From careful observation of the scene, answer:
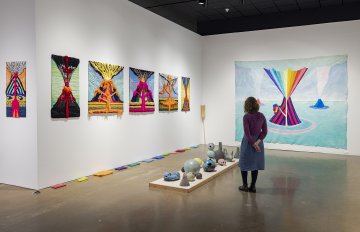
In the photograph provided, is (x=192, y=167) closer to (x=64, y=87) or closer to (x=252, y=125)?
(x=252, y=125)

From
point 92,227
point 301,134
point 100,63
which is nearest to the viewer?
point 92,227

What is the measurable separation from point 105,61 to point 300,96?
4.89m

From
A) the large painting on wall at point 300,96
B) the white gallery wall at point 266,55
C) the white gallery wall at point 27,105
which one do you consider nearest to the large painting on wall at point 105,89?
the white gallery wall at point 27,105

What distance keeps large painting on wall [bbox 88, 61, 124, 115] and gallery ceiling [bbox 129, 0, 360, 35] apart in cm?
238

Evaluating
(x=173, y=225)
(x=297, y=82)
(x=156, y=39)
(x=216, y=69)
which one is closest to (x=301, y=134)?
(x=297, y=82)

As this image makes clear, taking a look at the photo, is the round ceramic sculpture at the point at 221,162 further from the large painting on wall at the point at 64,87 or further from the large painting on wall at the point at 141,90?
the large painting on wall at the point at 64,87

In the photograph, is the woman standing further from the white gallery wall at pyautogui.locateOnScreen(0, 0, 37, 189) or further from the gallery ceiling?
the gallery ceiling

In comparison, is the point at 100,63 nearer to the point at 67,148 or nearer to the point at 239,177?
the point at 67,148

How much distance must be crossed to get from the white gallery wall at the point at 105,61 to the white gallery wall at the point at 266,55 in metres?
1.11

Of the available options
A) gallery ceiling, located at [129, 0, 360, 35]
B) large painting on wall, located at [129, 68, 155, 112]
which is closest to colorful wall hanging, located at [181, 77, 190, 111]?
large painting on wall, located at [129, 68, 155, 112]

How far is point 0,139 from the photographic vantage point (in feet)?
15.7

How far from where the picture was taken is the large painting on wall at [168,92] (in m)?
7.26

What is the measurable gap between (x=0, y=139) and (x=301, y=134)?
21.3 feet

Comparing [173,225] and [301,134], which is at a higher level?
[301,134]
